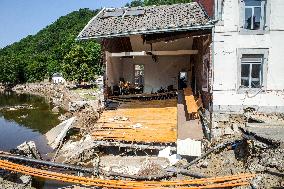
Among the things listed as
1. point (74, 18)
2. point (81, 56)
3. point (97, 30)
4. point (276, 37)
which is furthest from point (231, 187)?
point (74, 18)

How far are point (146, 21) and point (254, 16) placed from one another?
5761 millimetres

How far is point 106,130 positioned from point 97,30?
5.46 metres

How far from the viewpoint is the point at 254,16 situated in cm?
1495

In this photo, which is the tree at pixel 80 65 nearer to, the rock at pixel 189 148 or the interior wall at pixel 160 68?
the interior wall at pixel 160 68

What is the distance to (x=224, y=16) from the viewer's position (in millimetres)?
14930

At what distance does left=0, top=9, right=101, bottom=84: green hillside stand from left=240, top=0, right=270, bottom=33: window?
38419mm

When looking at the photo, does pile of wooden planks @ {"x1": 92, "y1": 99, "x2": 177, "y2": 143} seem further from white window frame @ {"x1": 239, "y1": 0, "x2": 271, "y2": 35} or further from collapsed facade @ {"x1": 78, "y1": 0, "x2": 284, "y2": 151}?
white window frame @ {"x1": 239, "y1": 0, "x2": 271, "y2": 35}

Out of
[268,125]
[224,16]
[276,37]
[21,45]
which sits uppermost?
[21,45]

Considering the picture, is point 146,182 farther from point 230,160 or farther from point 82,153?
point 82,153

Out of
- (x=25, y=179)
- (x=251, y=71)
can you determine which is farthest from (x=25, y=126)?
(x=251, y=71)

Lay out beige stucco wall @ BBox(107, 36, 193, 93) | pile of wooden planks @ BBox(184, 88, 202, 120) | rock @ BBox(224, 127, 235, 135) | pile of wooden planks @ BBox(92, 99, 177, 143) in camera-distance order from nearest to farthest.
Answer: rock @ BBox(224, 127, 235, 135) < pile of wooden planks @ BBox(92, 99, 177, 143) < pile of wooden planks @ BBox(184, 88, 202, 120) < beige stucco wall @ BBox(107, 36, 193, 93)

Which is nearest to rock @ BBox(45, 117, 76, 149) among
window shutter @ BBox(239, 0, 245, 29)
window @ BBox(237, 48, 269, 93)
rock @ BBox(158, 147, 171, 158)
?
rock @ BBox(158, 147, 171, 158)

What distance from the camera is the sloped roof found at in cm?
1606

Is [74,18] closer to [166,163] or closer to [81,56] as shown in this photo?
[81,56]
